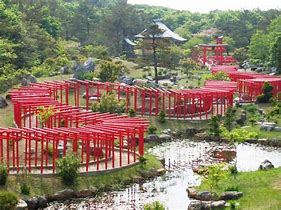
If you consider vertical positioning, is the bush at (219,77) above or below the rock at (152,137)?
above

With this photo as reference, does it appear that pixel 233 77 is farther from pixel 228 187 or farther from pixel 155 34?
pixel 228 187

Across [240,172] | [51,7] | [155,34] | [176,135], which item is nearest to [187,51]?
[51,7]

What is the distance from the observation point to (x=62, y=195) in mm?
30203

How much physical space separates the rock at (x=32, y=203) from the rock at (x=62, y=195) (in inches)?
36.2

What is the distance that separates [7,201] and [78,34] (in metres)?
76.0

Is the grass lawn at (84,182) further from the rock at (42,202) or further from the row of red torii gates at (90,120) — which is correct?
the row of red torii gates at (90,120)

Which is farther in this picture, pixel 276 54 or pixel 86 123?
pixel 276 54

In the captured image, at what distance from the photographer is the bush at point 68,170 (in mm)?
31016

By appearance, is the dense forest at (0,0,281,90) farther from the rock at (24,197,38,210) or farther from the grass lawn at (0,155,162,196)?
the rock at (24,197,38,210)

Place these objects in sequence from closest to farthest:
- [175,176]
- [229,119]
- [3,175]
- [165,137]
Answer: [3,175] < [175,176] < [165,137] < [229,119]

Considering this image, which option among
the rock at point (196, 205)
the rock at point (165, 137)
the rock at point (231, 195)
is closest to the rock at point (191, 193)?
the rock at point (231, 195)

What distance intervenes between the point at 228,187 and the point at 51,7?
76.7 m

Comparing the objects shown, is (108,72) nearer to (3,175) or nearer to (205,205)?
(3,175)

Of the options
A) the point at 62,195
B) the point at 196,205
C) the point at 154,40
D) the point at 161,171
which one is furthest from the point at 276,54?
the point at 62,195
